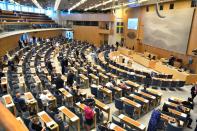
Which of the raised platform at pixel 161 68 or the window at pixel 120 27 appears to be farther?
the window at pixel 120 27

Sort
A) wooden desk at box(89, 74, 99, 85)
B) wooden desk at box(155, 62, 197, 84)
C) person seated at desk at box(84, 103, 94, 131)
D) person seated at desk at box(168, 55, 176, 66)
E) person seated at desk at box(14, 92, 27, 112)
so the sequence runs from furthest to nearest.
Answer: person seated at desk at box(168, 55, 176, 66), wooden desk at box(155, 62, 197, 84), wooden desk at box(89, 74, 99, 85), person seated at desk at box(14, 92, 27, 112), person seated at desk at box(84, 103, 94, 131)

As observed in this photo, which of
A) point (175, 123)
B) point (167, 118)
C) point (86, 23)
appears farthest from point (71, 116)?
point (86, 23)

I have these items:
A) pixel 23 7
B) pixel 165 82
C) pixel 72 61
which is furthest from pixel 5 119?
pixel 23 7

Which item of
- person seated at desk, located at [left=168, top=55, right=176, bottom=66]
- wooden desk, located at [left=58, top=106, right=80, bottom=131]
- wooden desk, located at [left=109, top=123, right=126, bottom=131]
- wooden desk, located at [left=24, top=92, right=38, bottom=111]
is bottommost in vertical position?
wooden desk, located at [left=109, top=123, right=126, bottom=131]

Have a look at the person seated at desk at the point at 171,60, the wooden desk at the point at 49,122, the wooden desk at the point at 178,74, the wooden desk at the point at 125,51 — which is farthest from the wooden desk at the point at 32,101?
the wooden desk at the point at 125,51

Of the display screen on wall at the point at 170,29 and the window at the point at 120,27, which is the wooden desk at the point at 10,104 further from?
the window at the point at 120,27

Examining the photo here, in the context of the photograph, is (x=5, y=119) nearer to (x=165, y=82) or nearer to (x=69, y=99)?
(x=69, y=99)

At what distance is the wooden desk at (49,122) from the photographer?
23.4ft

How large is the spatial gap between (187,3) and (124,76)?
1072cm

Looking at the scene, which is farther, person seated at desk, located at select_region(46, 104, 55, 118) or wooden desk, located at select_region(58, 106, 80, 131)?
person seated at desk, located at select_region(46, 104, 55, 118)

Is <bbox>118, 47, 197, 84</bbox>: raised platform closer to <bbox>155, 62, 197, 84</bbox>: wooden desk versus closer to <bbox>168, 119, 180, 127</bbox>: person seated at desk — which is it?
<bbox>155, 62, 197, 84</bbox>: wooden desk

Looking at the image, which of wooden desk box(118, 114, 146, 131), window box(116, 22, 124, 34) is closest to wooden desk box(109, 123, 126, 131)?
wooden desk box(118, 114, 146, 131)

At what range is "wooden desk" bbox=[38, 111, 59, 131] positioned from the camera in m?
7.12

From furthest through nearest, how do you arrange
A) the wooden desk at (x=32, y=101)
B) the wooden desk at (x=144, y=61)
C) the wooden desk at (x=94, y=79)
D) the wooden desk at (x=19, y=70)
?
the wooden desk at (x=144, y=61) < the wooden desk at (x=19, y=70) < the wooden desk at (x=94, y=79) < the wooden desk at (x=32, y=101)
